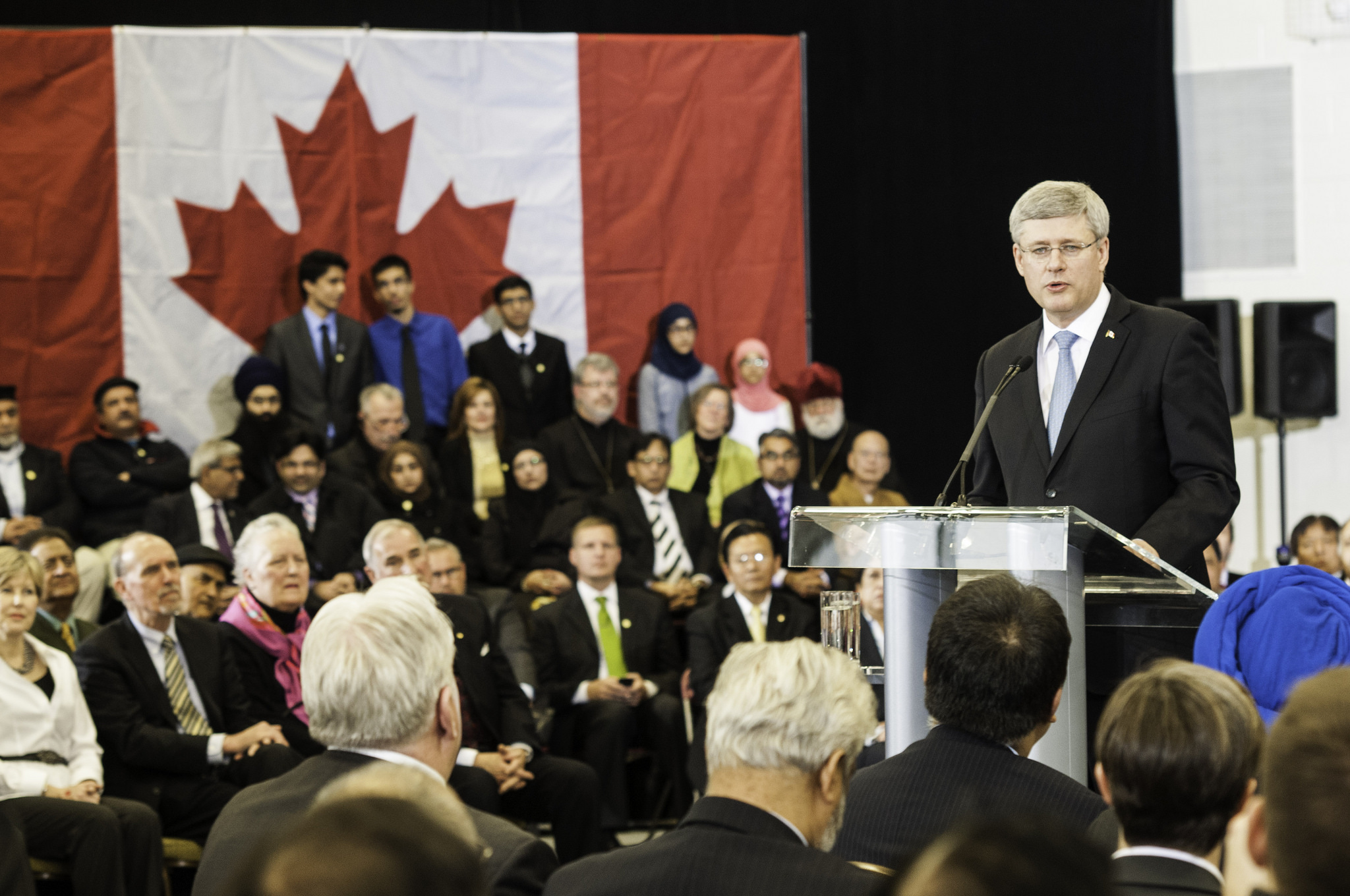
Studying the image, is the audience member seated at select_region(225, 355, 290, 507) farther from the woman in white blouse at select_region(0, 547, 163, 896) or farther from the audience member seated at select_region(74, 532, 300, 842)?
the woman in white blouse at select_region(0, 547, 163, 896)

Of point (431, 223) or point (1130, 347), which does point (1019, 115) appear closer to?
point (431, 223)

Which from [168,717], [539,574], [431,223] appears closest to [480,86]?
[431,223]

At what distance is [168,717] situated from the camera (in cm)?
426

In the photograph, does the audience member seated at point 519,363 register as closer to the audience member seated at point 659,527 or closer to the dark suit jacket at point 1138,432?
the audience member seated at point 659,527

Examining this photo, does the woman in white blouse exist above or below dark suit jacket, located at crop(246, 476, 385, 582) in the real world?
below

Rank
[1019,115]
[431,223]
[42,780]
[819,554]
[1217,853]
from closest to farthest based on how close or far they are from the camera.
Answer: [1217,853] → [819,554] → [42,780] → [431,223] → [1019,115]

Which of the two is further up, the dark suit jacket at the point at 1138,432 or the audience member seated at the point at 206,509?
the dark suit jacket at the point at 1138,432

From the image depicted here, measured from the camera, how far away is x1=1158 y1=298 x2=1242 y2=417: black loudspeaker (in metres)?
7.43

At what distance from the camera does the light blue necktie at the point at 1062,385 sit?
8.78ft

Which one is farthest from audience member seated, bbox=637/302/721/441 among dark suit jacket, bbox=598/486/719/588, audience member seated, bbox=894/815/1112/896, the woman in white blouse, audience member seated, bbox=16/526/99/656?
audience member seated, bbox=894/815/1112/896

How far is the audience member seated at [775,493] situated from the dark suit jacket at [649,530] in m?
0.12

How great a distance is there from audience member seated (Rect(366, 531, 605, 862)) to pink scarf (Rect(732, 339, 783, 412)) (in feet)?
8.15

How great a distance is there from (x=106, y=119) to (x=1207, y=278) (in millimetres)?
5840

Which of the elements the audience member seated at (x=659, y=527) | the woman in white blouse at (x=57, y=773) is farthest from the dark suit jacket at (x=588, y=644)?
the woman in white blouse at (x=57, y=773)
